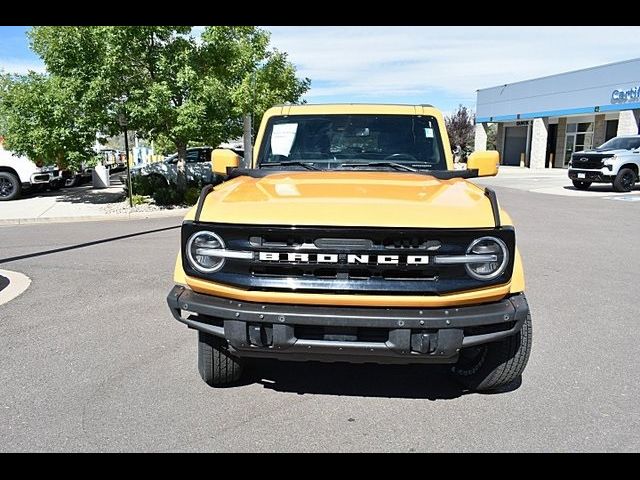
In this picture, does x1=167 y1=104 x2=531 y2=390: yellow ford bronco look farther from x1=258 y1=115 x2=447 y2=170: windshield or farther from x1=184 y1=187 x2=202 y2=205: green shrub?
x1=184 y1=187 x2=202 y2=205: green shrub

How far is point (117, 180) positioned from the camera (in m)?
23.9

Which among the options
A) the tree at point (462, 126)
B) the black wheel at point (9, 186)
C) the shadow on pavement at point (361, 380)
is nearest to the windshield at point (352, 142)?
the shadow on pavement at point (361, 380)

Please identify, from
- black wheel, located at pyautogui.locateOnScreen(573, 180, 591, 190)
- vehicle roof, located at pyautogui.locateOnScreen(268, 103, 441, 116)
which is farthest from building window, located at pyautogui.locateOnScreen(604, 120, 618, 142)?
vehicle roof, located at pyautogui.locateOnScreen(268, 103, 441, 116)

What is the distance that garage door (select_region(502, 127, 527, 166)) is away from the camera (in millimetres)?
39344

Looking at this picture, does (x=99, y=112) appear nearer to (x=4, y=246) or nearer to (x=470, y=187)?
(x=4, y=246)

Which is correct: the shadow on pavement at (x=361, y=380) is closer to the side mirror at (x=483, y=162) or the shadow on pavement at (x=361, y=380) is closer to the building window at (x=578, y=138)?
the side mirror at (x=483, y=162)

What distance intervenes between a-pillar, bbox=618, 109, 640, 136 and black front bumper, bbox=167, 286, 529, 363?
2896cm

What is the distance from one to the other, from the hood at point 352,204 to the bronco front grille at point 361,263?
49mm

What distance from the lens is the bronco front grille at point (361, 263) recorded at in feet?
9.06

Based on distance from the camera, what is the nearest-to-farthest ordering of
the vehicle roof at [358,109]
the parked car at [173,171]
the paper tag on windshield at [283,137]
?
the paper tag on windshield at [283,137] → the vehicle roof at [358,109] → the parked car at [173,171]

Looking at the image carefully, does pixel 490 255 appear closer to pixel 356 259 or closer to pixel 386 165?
pixel 356 259
